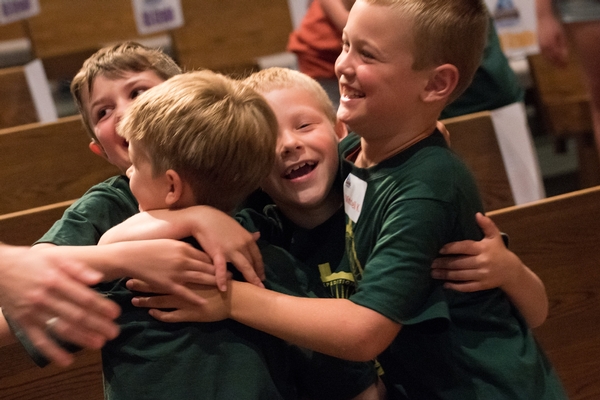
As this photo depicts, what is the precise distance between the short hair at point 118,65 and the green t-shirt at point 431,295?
18.6 inches

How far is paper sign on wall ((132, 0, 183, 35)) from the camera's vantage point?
3230 mm

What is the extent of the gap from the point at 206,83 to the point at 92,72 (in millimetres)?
399

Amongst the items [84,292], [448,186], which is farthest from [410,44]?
[84,292]

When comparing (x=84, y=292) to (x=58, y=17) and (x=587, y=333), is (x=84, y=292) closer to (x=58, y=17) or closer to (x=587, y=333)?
(x=587, y=333)

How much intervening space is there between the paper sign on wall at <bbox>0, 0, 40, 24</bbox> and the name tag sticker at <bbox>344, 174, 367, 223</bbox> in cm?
228

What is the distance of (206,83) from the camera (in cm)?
113

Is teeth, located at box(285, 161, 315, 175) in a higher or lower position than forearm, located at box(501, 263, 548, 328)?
higher

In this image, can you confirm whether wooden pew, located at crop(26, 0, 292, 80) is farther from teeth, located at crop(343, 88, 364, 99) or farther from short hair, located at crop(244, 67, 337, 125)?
teeth, located at crop(343, 88, 364, 99)

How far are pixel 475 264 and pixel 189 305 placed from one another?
1.50 feet

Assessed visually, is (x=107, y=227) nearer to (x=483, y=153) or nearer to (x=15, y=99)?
(x=483, y=153)

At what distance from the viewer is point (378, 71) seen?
117cm

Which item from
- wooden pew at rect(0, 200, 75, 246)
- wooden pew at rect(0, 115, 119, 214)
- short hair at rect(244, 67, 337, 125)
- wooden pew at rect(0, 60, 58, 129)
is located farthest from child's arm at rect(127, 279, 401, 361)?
wooden pew at rect(0, 60, 58, 129)

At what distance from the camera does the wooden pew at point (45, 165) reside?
2072 mm

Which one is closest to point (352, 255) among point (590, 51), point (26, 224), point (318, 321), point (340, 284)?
point (340, 284)
